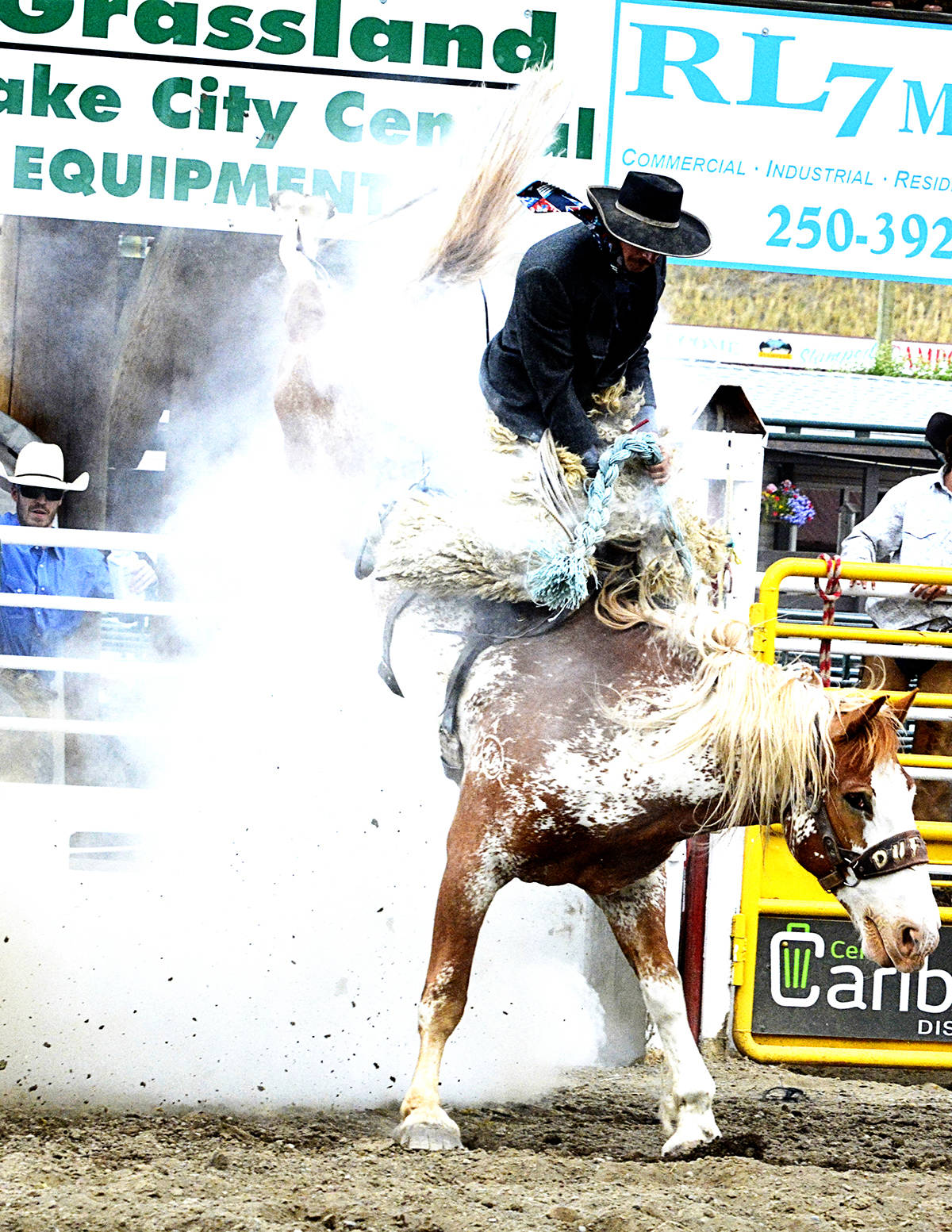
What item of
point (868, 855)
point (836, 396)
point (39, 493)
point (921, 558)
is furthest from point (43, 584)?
point (836, 396)

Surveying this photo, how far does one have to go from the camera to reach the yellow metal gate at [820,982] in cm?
459

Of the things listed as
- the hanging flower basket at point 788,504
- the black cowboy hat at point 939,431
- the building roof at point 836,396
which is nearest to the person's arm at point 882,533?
the black cowboy hat at point 939,431

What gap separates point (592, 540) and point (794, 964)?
5.95 ft

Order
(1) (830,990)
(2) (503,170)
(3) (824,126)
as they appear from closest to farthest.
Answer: (2) (503,170) → (1) (830,990) → (3) (824,126)

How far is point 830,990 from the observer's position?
183 inches

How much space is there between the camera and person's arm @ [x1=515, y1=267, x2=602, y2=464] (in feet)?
12.0

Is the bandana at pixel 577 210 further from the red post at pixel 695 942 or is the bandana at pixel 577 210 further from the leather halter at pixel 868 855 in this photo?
the red post at pixel 695 942

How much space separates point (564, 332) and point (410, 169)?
2697mm

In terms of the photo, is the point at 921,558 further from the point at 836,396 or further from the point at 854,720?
the point at 836,396

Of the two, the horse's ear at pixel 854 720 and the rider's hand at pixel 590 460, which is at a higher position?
the rider's hand at pixel 590 460

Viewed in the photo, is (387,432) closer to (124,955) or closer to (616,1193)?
(124,955)

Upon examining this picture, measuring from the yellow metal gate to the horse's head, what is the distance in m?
1.15

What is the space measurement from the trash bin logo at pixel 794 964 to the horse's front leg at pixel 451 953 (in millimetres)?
1526

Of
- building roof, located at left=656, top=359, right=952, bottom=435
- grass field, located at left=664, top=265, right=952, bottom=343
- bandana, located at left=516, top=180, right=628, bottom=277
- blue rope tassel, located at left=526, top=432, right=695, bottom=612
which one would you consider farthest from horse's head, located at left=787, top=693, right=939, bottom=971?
building roof, located at left=656, top=359, right=952, bottom=435
